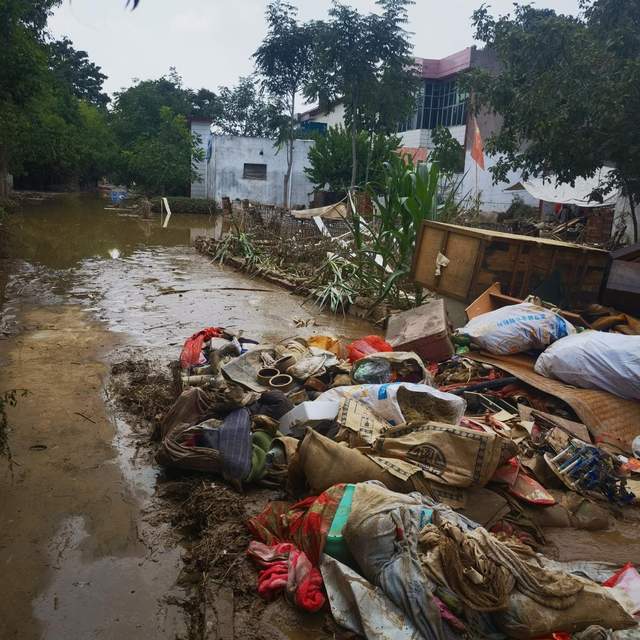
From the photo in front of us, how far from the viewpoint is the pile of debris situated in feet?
6.76

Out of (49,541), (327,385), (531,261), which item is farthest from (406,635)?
(531,261)

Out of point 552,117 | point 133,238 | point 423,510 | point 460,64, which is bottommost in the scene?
point 133,238

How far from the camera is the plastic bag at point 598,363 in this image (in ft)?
12.5

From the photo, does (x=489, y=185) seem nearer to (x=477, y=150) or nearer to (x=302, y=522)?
(x=477, y=150)

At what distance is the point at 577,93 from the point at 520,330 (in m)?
4.57

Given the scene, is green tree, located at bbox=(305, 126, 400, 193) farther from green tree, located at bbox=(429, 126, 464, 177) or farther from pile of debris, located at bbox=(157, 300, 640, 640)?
pile of debris, located at bbox=(157, 300, 640, 640)

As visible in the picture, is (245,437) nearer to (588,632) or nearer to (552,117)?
(588,632)

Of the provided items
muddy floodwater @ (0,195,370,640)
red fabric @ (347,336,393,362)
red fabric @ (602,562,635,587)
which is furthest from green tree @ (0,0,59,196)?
red fabric @ (602,562,635,587)

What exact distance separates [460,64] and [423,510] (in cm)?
2669

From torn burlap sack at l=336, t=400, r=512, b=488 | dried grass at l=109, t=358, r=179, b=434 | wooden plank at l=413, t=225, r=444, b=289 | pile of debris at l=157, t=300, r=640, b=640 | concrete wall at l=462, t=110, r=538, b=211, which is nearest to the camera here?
pile of debris at l=157, t=300, r=640, b=640

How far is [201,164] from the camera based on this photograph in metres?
34.6

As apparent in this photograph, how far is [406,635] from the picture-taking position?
1.95 metres

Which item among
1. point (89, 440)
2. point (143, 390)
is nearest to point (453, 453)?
point (89, 440)

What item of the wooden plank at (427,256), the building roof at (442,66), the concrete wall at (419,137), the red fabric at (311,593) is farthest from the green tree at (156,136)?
the red fabric at (311,593)
